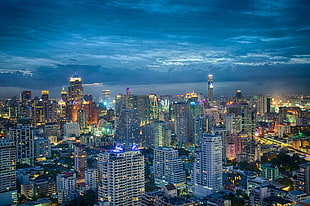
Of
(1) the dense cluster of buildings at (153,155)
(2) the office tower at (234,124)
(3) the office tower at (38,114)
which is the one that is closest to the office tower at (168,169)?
(1) the dense cluster of buildings at (153,155)

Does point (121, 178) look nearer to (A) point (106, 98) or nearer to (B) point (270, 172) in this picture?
(B) point (270, 172)

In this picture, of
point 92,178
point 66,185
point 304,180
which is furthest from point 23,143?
point 304,180

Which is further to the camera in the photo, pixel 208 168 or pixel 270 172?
pixel 270 172

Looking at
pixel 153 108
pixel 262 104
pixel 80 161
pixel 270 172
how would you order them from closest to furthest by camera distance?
pixel 270 172, pixel 80 161, pixel 153 108, pixel 262 104

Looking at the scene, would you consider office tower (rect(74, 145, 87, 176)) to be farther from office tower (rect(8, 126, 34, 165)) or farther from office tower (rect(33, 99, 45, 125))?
office tower (rect(33, 99, 45, 125))

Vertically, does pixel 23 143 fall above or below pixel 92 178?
above

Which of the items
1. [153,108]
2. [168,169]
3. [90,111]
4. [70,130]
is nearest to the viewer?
[168,169]
